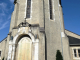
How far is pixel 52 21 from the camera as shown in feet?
46.2

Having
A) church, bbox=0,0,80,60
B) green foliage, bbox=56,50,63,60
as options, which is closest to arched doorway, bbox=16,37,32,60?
church, bbox=0,0,80,60

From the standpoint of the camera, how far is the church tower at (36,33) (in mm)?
10962

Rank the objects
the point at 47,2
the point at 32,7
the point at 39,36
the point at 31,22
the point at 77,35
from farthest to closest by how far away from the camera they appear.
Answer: the point at 77,35 → the point at 47,2 → the point at 32,7 → the point at 31,22 → the point at 39,36

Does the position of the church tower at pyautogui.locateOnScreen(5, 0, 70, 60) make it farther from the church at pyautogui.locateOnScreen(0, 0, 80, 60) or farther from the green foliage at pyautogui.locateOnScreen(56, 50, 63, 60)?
the green foliage at pyautogui.locateOnScreen(56, 50, 63, 60)

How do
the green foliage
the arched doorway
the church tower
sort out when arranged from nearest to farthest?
the church tower
the arched doorway
the green foliage

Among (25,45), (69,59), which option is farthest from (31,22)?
(69,59)

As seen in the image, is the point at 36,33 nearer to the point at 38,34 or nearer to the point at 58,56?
the point at 38,34

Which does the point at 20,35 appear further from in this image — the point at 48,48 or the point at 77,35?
the point at 77,35

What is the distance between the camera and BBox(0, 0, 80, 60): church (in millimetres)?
11011

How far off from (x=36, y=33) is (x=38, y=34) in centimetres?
34

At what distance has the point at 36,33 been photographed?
1148cm

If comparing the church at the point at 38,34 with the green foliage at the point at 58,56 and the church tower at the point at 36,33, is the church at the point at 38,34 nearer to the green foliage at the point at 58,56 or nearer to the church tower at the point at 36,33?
the church tower at the point at 36,33

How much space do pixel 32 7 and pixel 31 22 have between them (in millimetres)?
2641

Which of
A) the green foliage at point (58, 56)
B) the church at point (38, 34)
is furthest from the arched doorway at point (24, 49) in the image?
the green foliage at point (58, 56)
